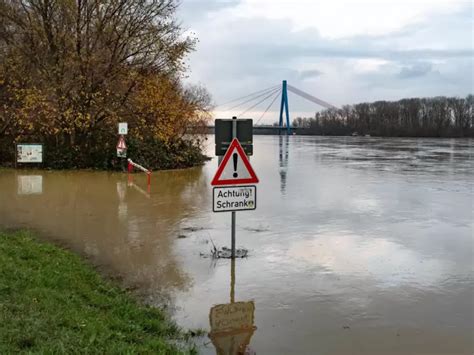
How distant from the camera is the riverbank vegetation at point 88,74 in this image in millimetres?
22641

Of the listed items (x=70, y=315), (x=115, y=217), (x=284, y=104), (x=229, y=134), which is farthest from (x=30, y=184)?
(x=284, y=104)

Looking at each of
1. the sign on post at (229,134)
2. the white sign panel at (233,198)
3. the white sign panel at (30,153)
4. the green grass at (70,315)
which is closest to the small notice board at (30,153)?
the white sign panel at (30,153)

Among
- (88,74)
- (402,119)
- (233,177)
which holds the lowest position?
(233,177)

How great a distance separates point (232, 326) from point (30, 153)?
20148 millimetres

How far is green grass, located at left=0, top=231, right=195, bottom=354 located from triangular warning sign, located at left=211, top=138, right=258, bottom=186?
7.10ft

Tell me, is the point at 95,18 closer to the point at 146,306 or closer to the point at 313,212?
the point at 313,212

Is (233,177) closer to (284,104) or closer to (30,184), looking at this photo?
(30,184)

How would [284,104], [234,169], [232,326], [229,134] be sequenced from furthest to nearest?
[284,104] < [229,134] < [234,169] < [232,326]

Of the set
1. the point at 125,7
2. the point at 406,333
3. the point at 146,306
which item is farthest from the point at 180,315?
the point at 125,7

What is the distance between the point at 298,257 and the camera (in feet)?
26.7

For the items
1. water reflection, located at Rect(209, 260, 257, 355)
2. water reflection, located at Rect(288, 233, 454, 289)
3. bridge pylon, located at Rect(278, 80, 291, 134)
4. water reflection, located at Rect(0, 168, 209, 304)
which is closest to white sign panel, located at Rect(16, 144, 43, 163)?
water reflection, located at Rect(0, 168, 209, 304)

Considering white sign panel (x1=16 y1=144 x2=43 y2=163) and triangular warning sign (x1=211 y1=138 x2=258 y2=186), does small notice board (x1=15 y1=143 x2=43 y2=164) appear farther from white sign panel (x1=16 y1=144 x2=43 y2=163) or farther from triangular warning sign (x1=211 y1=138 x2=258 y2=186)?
triangular warning sign (x1=211 y1=138 x2=258 y2=186)

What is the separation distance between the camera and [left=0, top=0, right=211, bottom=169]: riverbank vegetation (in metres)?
22.6

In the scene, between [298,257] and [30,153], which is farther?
[30,153]
